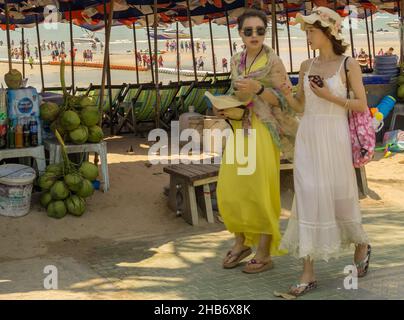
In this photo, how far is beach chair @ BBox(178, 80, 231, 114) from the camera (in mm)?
12664

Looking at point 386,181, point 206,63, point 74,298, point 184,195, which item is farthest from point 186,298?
point 206,63

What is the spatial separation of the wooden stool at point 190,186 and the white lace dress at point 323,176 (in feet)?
7.93

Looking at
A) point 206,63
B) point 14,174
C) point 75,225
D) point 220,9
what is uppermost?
point 206,63

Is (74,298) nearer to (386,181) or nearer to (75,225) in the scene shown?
(75,225)

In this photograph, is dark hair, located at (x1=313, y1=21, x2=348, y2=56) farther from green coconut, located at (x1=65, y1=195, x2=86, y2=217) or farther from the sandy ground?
green coconut, located at (x1=65, y1=195, x2=86, y2=217)

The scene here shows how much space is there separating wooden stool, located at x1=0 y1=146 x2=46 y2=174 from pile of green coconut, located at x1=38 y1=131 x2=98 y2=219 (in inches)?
9.9

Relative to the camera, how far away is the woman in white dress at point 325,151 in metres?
4.37

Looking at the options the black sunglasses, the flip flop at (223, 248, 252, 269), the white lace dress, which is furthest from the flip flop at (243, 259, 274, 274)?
the black sunglasses

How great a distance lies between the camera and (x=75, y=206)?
6910 mm

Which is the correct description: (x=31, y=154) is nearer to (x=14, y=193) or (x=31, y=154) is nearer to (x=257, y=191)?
(x=14, y=193)

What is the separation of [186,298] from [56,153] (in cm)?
327

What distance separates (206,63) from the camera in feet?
152

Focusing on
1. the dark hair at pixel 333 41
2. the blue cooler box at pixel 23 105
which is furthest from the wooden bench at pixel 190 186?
the dark hair at pixel 333 41

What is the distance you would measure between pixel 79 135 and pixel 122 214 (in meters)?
0.92
